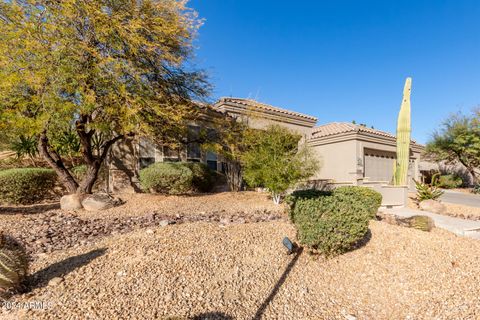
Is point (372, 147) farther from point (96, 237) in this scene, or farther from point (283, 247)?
point (96, 237)

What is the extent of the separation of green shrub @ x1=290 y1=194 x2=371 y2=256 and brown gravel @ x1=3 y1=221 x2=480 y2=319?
369 millimetres

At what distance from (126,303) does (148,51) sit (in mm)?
7780

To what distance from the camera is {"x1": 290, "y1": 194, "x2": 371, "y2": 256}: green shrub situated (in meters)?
4.78

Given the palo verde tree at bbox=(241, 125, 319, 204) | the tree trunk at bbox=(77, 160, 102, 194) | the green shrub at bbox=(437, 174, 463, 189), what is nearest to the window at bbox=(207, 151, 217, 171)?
the palo verde tree at bbox=(241, 125, 319, 204)

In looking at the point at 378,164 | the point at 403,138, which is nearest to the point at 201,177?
the point at 403,138

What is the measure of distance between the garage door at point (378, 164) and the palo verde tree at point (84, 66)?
12.8 metres

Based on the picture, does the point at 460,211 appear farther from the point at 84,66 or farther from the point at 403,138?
the point at 84,66

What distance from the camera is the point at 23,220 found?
6535mm

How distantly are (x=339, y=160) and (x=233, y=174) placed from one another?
710 cm

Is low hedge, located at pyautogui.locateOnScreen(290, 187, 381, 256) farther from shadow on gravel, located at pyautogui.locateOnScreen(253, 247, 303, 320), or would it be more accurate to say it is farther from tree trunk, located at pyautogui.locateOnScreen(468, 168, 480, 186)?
tree trunk, located at pyautogui.locateOnScreen(468, 168, 480, 186)

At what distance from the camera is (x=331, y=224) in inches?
188

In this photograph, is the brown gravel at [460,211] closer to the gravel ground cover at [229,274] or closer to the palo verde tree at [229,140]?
the gravel ground cover at [229,274]

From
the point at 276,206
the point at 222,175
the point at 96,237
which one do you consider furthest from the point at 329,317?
the point at 222,175

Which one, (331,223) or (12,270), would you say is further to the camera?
(331,223)
